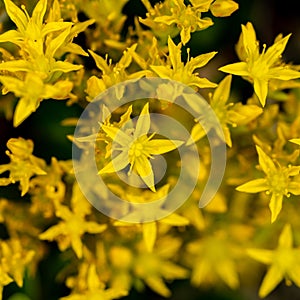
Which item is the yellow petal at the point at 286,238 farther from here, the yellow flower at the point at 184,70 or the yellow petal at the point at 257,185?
the yellow flower at the point at 184,70

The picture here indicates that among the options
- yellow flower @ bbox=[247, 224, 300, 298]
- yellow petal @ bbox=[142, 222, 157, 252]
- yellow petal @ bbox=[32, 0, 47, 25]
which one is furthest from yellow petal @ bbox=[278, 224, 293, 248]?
yellow petal @ bbox=[32, 0, 47, 25]

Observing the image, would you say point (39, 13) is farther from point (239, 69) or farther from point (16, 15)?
point (239, 69)

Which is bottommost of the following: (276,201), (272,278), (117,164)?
(272,278)

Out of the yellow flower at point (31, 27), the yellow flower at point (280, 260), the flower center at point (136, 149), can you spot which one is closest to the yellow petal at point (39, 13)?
the yellow flower at point (31, 27)

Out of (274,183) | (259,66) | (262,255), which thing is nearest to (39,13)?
(259,66)

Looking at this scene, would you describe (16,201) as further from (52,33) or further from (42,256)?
(52,33)

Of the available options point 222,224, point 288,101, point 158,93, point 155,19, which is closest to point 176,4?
A: point 155,19
